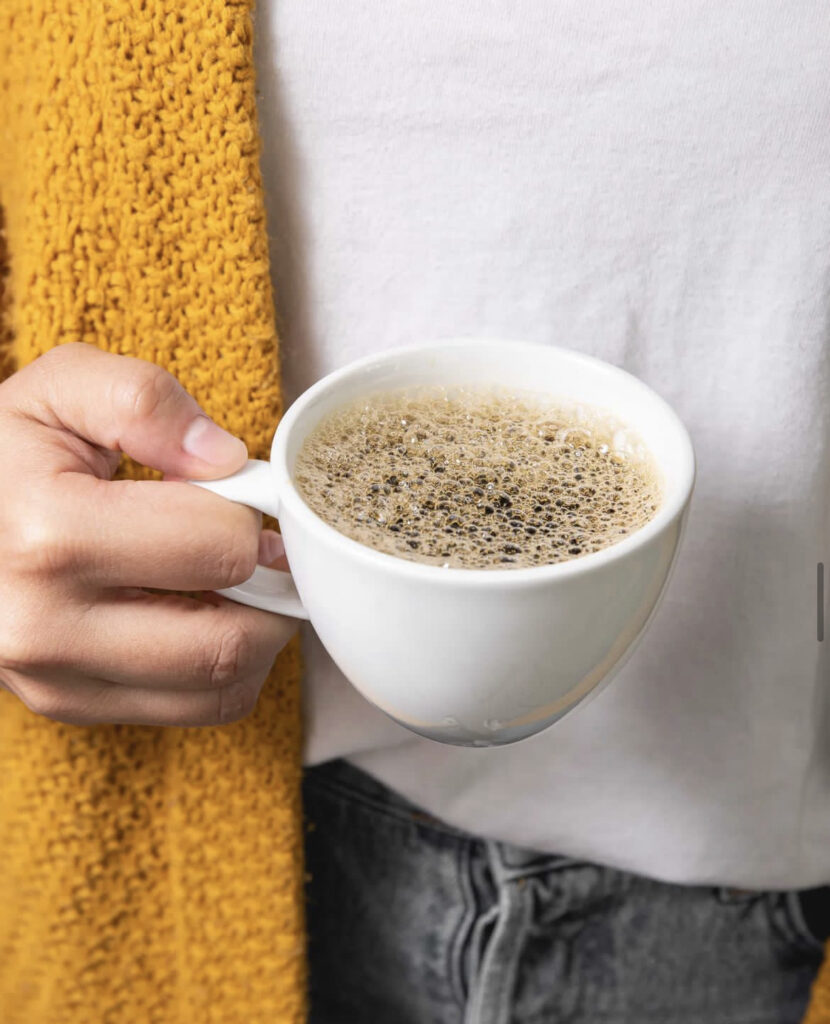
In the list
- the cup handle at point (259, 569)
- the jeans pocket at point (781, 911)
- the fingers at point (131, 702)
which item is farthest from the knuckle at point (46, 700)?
the jeans pocket at point (781, 911)

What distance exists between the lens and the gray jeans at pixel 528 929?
61cm

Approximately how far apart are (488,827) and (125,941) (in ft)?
0.80

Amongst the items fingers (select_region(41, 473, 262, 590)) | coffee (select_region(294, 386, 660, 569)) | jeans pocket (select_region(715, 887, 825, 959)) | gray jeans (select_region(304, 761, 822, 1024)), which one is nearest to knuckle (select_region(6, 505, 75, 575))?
fingers (select_region(41, 473, 262, 590))

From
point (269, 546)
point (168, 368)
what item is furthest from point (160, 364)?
point (269, 546)

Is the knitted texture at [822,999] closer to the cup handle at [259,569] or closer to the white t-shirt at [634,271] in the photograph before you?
the white t-shirt at [634,271]

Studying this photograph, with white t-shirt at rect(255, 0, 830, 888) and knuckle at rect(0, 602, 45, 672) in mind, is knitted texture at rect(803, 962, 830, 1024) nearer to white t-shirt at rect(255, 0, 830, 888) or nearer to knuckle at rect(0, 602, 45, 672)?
white t-shirt at rect(255, 0, 830, 888)

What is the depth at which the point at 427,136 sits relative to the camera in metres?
0.44

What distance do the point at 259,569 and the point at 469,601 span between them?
0.47 ft

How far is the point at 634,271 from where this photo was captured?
455mm

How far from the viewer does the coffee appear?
0.38 meters

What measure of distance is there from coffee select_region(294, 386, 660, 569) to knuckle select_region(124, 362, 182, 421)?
6cm

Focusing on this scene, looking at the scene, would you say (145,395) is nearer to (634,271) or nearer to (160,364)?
(160,364)

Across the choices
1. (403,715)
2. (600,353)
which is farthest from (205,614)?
(600,353)

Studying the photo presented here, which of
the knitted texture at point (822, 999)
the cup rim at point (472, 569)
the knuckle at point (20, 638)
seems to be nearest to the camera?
the cup rim at point (472, 569)
